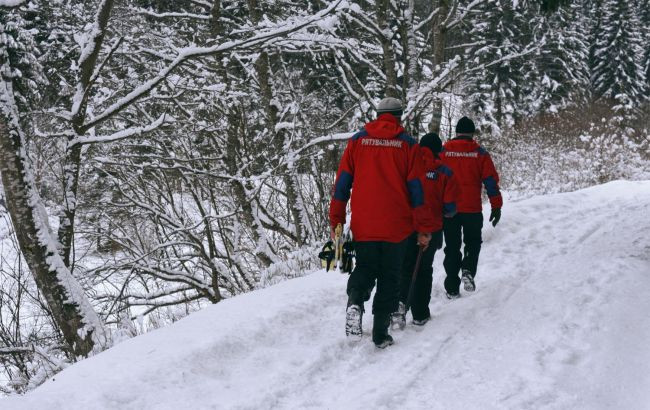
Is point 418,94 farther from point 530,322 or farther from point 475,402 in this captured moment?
point 475,402

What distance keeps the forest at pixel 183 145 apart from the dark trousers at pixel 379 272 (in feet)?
7.70

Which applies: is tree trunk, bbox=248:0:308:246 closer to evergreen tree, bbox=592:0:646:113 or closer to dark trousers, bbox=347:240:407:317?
dark trousers, bbox=347:240:407:317

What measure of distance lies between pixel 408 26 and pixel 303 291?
6316 mm

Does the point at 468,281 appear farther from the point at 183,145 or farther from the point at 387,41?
the point at 183,145

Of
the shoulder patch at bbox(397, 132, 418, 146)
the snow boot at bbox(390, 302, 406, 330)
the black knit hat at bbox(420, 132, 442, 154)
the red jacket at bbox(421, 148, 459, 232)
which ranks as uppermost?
the shoulder patch at bbox(397, 132, 418, 146)

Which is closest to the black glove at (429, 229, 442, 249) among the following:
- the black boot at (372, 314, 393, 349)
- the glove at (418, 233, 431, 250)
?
the glove at (418, 233, 431, 250)

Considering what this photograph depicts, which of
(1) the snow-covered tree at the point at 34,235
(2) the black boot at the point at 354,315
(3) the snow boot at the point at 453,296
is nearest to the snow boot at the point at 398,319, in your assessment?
(2) the black boot at the point at 354,315

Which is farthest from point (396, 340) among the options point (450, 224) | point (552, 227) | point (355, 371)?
point (552, 227)

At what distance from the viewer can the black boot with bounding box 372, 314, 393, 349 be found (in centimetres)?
427

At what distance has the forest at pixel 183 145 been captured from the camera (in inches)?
214

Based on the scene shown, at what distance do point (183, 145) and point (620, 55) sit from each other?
4148cm

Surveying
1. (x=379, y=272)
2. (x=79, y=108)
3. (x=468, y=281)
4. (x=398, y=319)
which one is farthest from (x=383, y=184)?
(x=79, y=108)

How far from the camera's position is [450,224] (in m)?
5.81

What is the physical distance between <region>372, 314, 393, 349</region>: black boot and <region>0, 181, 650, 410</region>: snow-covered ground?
7 centimetres
